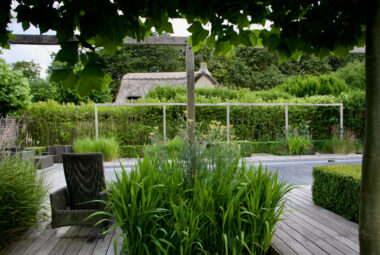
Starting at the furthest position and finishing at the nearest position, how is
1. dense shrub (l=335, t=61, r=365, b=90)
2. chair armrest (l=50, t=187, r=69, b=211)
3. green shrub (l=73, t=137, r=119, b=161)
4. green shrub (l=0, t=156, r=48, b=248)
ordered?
1. dense shrub (l=335, t=61, r=365, b=90)
2. green shrub (l=73, t=137, r=119, b=161)
3. chair armrest (l=50, t=187, r=69, b=211)
4. green shrub (l=0, t=156, r=48, b=248)

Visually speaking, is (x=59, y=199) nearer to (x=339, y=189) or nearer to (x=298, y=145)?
(x=339, y=189)

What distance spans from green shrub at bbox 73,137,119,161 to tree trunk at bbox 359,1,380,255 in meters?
7.83

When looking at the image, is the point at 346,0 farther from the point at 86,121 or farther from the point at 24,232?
the point at 86,121

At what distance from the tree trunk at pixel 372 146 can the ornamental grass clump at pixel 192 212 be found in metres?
0.92

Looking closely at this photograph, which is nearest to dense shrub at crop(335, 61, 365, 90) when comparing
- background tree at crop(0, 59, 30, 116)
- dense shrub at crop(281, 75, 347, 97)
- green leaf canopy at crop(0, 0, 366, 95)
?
dense shrub at crop(281, 75, 347, 97)

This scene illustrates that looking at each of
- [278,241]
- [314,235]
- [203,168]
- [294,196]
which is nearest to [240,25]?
[203,168]

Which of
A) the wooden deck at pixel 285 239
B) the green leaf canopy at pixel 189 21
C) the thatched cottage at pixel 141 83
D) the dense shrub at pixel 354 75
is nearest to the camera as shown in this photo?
the green leaf canopy at pixel 189 21

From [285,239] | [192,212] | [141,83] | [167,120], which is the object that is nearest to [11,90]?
[167,120]

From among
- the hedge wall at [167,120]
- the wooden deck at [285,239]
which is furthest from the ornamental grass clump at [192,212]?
the hedge wall at [167,120]

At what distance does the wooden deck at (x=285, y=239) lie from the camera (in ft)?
7.86

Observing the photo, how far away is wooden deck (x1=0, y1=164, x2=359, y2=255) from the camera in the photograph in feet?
7.86

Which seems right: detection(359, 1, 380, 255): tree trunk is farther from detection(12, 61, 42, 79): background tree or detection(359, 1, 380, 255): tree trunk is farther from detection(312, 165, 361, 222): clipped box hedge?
detection(12, 61, 42, 79): background tree

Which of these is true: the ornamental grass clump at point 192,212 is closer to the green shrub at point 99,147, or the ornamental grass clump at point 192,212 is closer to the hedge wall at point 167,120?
the green shrub at point 99,147

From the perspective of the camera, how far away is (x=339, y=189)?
10.9 feet
